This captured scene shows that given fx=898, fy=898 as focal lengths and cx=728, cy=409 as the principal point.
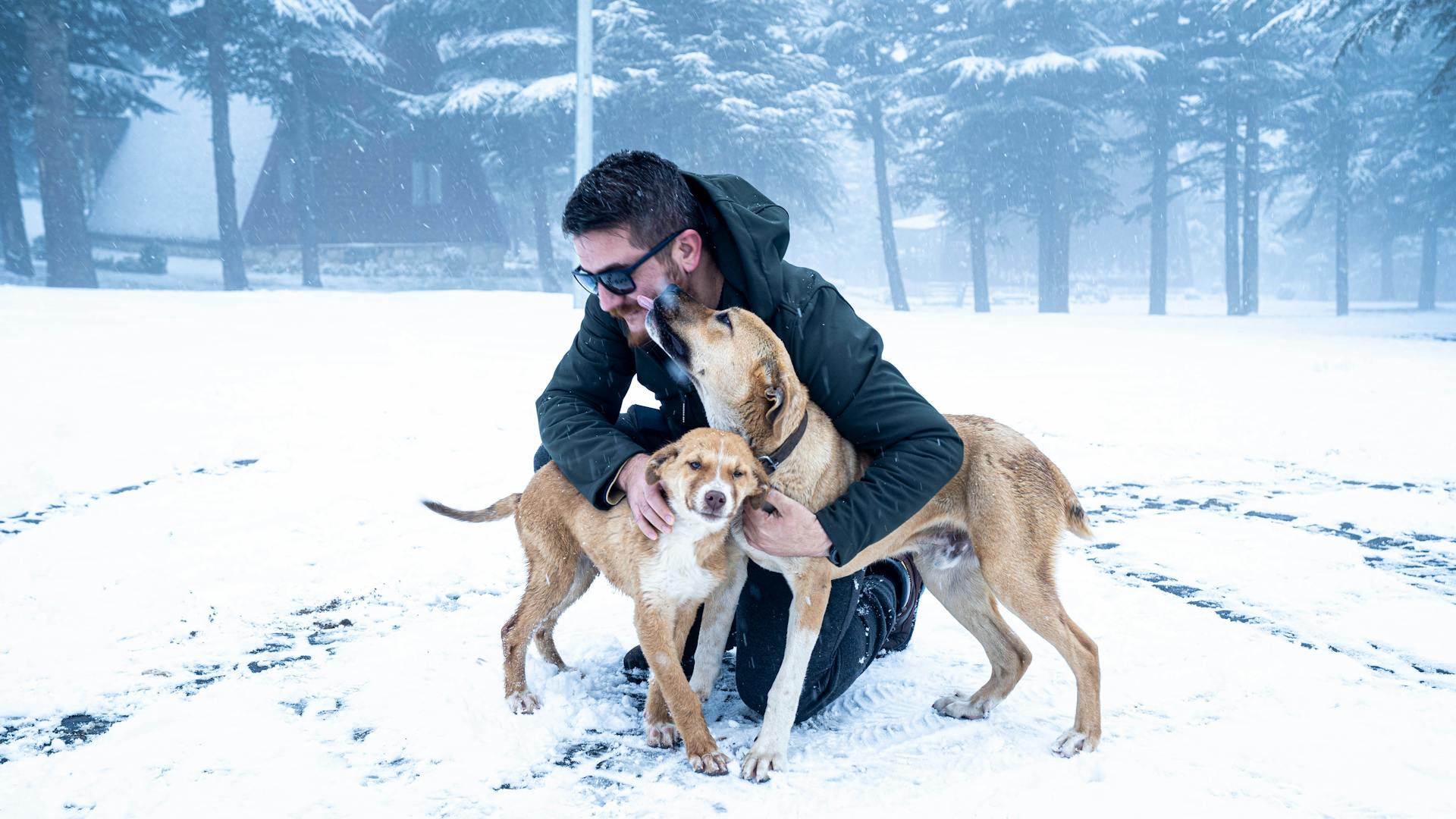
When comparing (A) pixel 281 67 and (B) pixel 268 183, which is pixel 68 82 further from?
(B) pixel 268 183

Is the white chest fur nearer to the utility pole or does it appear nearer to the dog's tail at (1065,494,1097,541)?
the dog's tail at (1065,494,1097,541)

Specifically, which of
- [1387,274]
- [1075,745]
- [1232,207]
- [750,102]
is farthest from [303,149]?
[1387,274]

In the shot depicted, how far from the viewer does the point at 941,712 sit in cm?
359

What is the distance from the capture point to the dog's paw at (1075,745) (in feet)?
10.5

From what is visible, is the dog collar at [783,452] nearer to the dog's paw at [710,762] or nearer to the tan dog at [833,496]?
the tan dog at [833,496]

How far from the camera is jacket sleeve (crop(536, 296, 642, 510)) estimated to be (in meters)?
3.42

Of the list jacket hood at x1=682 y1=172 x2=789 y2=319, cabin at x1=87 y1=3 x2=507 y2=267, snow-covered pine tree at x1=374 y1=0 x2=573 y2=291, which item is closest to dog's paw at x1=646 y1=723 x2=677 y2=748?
jacket hood at x1=682 y1=172 x2=789 y2=319

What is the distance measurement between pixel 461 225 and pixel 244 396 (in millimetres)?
29735

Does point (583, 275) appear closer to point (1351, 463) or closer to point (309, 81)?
point (1351, 463)

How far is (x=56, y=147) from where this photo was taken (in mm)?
22344

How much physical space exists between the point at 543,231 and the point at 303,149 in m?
8.31

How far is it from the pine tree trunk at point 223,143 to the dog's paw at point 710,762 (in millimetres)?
28353

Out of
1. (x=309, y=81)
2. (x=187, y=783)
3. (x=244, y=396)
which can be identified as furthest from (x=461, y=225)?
(x=187, y=783)

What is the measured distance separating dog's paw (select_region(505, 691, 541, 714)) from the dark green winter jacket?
2.72 ft
